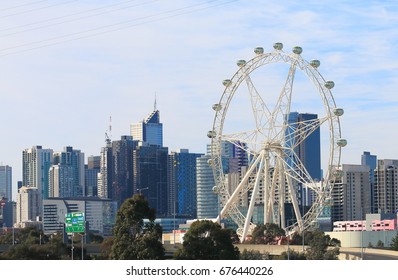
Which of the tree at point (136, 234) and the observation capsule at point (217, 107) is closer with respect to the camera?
the tree at point (136, 234)

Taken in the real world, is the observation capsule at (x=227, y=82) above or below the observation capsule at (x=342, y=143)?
above

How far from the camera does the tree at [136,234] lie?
402 ft

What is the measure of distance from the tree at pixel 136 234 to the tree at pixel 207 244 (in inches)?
113

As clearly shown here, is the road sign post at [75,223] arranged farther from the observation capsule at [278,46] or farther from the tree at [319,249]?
the observation capsule at [278,46]

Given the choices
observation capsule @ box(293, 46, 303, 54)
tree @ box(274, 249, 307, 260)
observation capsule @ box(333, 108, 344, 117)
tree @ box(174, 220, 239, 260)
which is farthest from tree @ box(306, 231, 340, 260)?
observation capsule @ box(293, 46, 303, 54)

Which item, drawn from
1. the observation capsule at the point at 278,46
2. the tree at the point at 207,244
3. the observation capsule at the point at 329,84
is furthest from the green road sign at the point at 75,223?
A: the observation capsule at the point at 329,84

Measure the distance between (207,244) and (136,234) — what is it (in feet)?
25.7

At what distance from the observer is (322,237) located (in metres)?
166

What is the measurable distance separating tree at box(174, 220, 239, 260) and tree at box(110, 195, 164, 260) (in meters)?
2.88

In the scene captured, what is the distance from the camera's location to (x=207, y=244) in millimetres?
127125

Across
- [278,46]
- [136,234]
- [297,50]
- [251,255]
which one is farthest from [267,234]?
[136,234]

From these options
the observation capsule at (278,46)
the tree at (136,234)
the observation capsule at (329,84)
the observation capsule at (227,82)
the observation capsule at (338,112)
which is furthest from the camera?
the observation capsule at (227,82)
